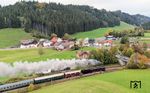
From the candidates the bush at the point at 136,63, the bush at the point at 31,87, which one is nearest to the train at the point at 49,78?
the bush at the point at 31,87

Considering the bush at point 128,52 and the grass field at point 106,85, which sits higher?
the bush at point 128,52

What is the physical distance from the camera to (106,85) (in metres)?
85.5

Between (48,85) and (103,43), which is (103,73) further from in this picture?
(103,43)

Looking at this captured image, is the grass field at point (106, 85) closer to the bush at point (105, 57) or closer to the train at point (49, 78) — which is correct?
the train at point (49, 78)

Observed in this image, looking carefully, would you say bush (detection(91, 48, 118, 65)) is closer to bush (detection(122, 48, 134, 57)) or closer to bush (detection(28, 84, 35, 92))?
bush (detection(122, 48, 134, 57))

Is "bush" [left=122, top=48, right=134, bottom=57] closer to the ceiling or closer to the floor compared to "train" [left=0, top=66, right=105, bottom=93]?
closer to the ceiling

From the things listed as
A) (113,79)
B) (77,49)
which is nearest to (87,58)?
(113,79)

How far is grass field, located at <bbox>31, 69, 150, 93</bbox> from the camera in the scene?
80688mm

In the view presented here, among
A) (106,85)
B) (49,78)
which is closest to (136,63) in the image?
(106,85)

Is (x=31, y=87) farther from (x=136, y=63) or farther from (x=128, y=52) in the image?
(x=128, y=52)

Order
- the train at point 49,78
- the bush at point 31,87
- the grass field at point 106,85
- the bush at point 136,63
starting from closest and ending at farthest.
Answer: the grass field at point 106,85
the train at point 49,78
the bush at point 31,87
the bush at point 136,63

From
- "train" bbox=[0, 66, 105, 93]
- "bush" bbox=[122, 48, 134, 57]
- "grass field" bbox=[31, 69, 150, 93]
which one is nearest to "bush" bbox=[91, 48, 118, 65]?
"bush" bbox=[122, 48, 134, 57]

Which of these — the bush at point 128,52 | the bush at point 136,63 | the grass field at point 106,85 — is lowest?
the grass field at point 106,85

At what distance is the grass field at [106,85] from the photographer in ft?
265
